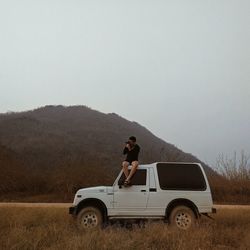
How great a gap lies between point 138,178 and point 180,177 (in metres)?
1.26


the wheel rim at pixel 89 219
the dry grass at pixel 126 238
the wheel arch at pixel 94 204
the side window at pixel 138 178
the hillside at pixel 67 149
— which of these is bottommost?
the dry grass at pixel 126 238

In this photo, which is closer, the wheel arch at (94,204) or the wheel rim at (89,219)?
the wheel rim at (89,219)

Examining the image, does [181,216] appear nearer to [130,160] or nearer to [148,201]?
[148,201]

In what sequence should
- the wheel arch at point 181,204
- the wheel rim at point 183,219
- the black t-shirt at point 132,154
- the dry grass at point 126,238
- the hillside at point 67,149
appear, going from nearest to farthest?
the dry grass at point 126,238 < the wheel rim at point 183,219 < the wheel arch at point 181,204 < the black t-shirt at point 132,154 < the hillside at point 67,149

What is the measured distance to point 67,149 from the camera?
2422 inches

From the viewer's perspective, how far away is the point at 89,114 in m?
92.9

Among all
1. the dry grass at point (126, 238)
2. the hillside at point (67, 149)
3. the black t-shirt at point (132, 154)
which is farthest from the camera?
the hillside at point (67, 149)

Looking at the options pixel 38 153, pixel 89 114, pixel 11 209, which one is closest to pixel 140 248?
pixel 11 209

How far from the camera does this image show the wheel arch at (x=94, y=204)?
1625cm

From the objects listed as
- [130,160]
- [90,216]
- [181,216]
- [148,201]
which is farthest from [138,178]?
[90,216]

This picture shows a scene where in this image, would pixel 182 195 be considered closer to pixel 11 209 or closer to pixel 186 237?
pixel 186 237

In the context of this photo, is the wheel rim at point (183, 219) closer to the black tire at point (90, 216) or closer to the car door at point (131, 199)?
the car door at point (131, 199)

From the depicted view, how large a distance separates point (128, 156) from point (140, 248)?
5.57 metres

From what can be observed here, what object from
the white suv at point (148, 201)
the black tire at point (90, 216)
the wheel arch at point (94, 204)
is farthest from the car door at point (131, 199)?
the black tire at point (90, 216)
